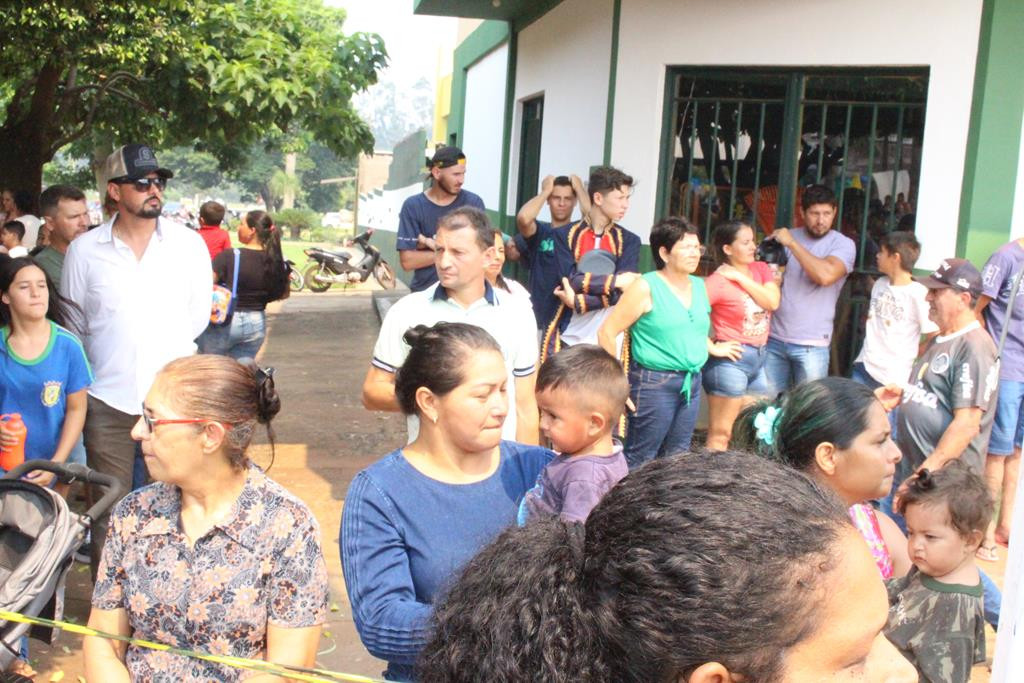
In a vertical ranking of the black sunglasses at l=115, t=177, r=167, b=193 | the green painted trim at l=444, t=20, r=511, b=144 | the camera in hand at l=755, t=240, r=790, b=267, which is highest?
the green painted trim at l=444, t=20, r=511, b=144

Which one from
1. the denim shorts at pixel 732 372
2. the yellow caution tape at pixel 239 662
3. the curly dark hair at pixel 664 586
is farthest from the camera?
the denim shorts at pixel 732 372

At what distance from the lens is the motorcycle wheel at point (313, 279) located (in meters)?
24.1

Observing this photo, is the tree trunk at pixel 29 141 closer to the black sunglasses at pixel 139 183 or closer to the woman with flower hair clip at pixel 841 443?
the black sunglasses at pixel 139 183

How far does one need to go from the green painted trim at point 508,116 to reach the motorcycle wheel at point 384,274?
11773 mm

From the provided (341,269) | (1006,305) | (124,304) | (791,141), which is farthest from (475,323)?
Result: (341,269)

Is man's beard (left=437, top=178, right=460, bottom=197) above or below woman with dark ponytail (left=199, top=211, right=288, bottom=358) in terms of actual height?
above

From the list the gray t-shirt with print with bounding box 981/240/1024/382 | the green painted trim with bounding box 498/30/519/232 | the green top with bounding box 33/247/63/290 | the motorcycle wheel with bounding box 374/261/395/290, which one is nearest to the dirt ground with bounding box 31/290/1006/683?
the gray t-shirt with print with bounding box 981/240/1024/382

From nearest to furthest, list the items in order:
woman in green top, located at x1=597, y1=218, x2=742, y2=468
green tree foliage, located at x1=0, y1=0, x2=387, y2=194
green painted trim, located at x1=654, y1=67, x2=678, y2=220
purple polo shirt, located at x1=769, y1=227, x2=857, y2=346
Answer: woman in green top, located at x1=597, y1=218, x2=742, y2=468, purple polo shirt, located at x1=769, y1=227, x2=857, y2=346, green painted trim, located at x1=654, y1=67, x2=678, y2=220, green tree foliage, located at x1=0, y1=0, x2=387, y2=194

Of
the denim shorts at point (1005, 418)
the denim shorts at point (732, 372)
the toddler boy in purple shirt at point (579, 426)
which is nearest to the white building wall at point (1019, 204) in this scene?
the denim shorts at point (1005, 418)

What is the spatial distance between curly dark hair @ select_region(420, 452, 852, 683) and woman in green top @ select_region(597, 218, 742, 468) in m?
4.27

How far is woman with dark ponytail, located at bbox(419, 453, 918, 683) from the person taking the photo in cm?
124

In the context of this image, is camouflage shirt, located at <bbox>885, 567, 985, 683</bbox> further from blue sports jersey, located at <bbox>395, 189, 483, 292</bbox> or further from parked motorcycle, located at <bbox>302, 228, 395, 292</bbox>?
parked motorcycle, located at <bbox>302, 228, 395, 292</bbox>

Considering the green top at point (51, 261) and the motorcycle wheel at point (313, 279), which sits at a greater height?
the green top at point (51, 261)

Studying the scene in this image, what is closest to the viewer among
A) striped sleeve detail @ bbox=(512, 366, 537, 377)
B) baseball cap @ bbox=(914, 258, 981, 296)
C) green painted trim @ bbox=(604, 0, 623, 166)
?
striped sleeve detail @ bbox=(512, 366, 537, 377)
